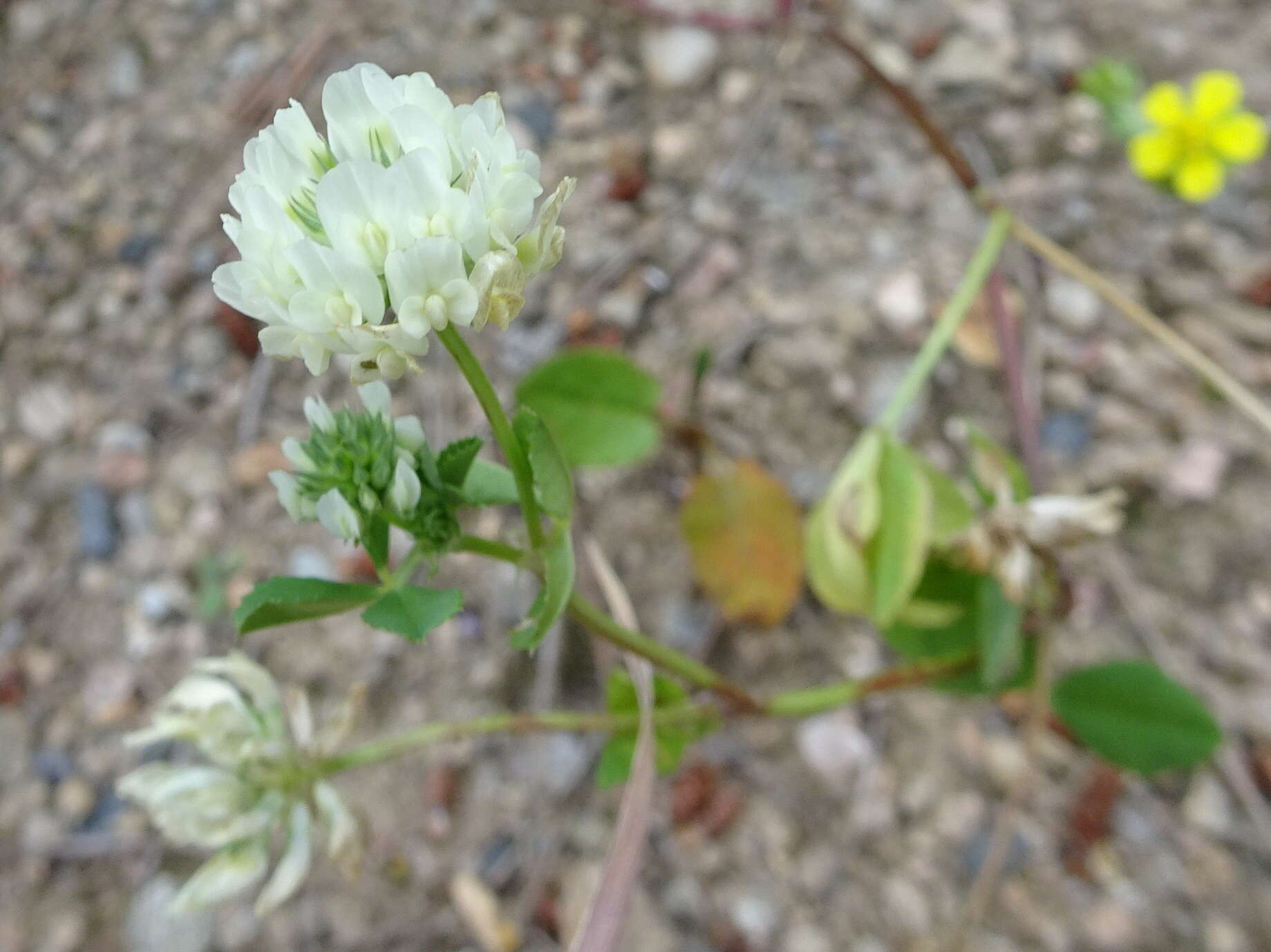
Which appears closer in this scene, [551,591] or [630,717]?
[551,591]

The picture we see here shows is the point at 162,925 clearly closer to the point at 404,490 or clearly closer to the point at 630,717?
the point at 630,717

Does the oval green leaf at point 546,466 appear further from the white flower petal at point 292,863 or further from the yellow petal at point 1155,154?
the yellow petal at point 1155,154

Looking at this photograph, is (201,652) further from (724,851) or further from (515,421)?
(515,421)

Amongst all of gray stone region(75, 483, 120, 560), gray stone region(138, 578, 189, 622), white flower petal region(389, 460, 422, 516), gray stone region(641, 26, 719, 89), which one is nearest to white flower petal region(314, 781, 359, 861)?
white flower petal region(389, 460, 422, 516)

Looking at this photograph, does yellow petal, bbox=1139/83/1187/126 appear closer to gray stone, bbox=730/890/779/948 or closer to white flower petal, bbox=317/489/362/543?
gray stone, bbox=730/890/779/948

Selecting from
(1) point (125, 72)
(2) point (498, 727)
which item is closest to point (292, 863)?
(2) point (498, 727)

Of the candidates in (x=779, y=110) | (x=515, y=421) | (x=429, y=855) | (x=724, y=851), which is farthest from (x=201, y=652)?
(x=779, y=110)

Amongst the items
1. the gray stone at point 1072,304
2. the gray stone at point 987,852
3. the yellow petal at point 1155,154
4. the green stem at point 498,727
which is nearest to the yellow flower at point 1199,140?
the yellow petal at point 1155,154
